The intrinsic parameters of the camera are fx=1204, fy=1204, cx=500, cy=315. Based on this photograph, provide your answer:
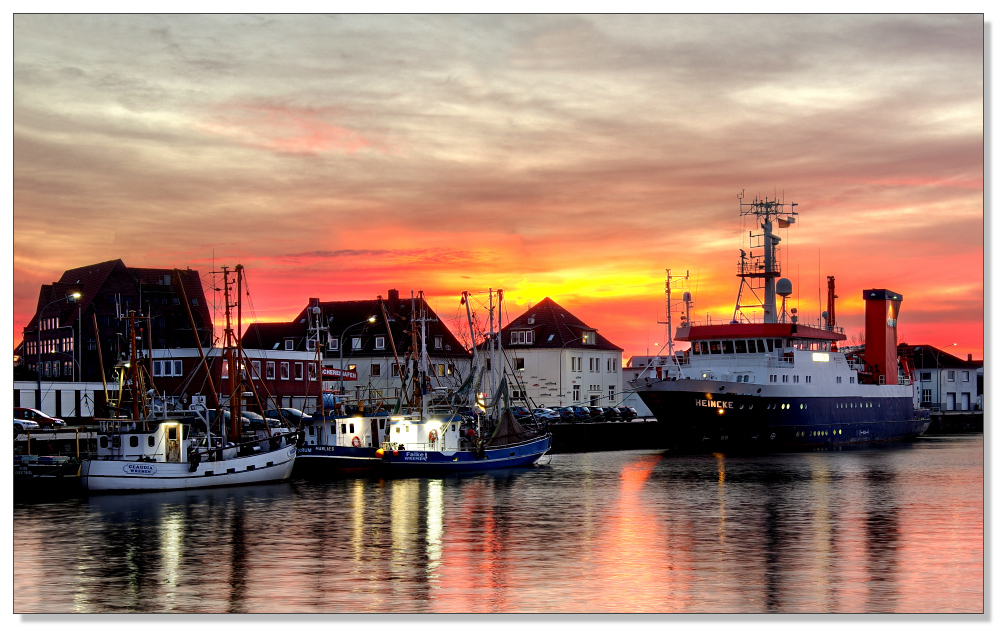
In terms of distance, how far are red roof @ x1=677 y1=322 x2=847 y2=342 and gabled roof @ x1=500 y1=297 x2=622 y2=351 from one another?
67.8 ft

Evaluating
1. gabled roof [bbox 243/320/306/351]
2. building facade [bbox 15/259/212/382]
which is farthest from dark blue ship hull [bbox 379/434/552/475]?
gabled roof [bbox 243/320/306/351]

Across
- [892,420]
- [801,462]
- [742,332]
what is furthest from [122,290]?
[892,420]

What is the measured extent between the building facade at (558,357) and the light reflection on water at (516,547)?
45142mm

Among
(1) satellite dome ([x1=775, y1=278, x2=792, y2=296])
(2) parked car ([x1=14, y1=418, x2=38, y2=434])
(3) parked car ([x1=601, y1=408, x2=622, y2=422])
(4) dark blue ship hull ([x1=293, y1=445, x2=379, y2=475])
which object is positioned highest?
(1) satellite dome ([x1=775, y1=278, x2=792, y2=296])

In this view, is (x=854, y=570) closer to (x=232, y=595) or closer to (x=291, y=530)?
(x=232, y=595)

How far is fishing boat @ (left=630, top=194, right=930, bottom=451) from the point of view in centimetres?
6762

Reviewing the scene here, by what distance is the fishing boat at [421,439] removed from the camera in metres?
Result: 48.7

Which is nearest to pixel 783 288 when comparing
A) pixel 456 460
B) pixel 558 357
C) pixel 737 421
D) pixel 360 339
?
pixel 737 421

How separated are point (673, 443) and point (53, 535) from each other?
4609 cm

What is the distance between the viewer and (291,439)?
51.2m

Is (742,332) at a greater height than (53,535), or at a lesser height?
greater

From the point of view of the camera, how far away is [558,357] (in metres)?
91.4

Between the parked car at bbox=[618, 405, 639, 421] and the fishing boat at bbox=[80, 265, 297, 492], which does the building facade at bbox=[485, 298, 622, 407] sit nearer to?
the parked car at bbox=[618, 405, 639, 421]

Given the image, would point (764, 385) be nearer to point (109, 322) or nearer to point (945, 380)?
point (109, 322)
